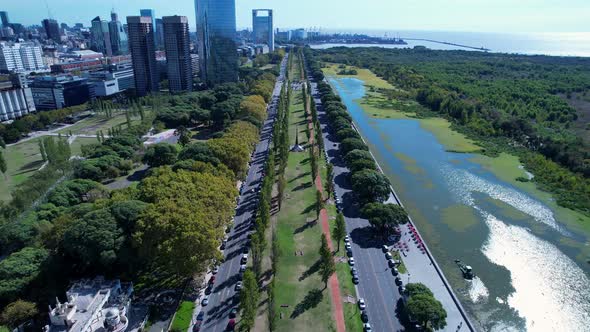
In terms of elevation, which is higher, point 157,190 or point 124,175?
point 157,190

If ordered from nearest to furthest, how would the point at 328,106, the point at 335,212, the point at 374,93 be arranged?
the point at 335,212 → the point at 328,106 → the point at 374,93

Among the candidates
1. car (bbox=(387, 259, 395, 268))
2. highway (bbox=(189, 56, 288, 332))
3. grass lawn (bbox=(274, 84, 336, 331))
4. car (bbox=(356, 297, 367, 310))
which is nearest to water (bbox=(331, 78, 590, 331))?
car (bbox=(387, 259, 395, 268))

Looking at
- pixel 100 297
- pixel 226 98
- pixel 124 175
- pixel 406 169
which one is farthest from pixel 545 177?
pixel 226 98

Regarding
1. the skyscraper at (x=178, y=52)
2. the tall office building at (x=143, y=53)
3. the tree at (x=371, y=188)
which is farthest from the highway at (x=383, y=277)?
the tall office building at (x=143, y=53)

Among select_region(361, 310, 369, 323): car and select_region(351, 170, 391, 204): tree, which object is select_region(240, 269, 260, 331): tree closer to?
select_region(361, 310, 369, 323): car

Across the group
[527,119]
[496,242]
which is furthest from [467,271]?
[527,119]

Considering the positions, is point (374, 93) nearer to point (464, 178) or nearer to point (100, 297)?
point (464, 178)
